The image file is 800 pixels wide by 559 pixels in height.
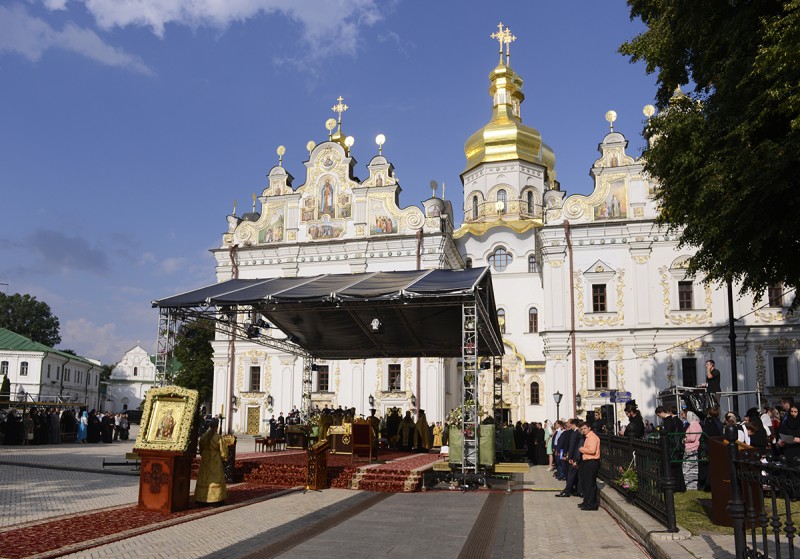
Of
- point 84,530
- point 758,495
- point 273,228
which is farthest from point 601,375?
point 758,495

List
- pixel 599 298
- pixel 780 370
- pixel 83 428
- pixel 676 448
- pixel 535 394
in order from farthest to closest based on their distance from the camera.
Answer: pixel 535 394 → pixel 599 298 → pixel 780 370 → pixel 83 428 → pixel 676 448

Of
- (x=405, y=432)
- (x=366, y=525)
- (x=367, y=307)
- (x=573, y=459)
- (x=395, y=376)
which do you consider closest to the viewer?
(x=366, y=525)

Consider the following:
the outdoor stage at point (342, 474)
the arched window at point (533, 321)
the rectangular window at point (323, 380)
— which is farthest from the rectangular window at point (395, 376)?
the outdoor stage at point (342, 474)

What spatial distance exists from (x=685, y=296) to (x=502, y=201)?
14.4m

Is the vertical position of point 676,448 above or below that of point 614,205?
below

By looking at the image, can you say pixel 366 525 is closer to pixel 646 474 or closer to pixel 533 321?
pixel 646 474

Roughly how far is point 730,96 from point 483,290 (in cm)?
766

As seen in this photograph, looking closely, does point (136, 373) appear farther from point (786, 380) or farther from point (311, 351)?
point (786, 380)

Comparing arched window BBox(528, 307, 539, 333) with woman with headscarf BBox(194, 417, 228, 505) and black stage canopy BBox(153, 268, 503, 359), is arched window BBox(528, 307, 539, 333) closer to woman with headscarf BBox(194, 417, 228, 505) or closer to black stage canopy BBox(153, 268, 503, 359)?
black stage canopy BBox(153, 268, 503, 359)

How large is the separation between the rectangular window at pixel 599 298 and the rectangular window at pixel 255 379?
17.9m

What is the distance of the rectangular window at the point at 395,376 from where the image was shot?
3541 centimetres

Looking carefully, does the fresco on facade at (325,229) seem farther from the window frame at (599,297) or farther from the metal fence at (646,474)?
the metal fence at (646,474)

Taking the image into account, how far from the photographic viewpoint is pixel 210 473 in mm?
11477

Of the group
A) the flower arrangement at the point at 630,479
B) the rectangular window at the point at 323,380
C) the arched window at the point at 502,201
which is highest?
the arched window at the point at 502,201
